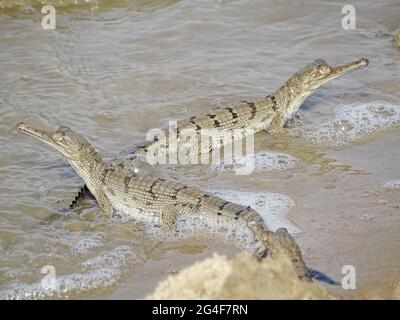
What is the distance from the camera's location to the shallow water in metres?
5.58

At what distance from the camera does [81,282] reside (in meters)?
5.36

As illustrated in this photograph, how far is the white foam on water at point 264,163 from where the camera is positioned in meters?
7.07

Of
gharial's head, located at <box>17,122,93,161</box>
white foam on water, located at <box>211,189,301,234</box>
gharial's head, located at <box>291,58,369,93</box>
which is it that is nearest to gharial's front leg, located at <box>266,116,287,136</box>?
gharial's head, located at <box>291,58,369,93</box>

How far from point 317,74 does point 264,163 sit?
5.33 feet

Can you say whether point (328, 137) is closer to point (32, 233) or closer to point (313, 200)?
point (313, 200)

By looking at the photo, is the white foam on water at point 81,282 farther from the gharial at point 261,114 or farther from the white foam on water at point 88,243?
the gharial at point 261,114

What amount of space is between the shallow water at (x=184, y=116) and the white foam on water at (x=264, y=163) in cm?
3

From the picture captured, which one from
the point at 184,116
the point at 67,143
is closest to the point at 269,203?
the point at 67,143

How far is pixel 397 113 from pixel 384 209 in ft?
7.88

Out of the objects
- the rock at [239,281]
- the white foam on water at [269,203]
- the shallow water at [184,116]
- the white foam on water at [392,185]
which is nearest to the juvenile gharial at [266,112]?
the shallow water at [184,116]

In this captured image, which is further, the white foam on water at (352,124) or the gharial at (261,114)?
the gharial at (261,114)

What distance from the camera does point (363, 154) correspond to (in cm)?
709

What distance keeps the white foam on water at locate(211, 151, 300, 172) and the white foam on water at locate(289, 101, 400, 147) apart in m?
0.54
